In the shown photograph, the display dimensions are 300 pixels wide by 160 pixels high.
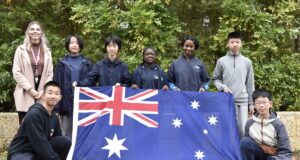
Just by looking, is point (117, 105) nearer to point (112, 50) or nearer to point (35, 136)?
point (112, 50)

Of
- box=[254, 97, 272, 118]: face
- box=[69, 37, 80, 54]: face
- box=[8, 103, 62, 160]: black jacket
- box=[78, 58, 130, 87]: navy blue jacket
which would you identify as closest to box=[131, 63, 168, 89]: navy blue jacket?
box=[78, 58, 130, 87]: navy blue jacket

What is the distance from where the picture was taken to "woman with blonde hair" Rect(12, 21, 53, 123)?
555cm

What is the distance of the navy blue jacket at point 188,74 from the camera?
5891mm

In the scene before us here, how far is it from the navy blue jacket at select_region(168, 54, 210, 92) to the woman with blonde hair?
1.68 meters

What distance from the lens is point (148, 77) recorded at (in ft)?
19.1

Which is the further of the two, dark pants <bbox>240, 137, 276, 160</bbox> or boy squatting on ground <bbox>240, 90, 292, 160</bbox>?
dark pants <bbox>240, 137, 276, 160</bbox>

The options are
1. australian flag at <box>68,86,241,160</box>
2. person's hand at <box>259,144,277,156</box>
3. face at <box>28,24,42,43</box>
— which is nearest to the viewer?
person's hand at <box>259,144,277,156</box>

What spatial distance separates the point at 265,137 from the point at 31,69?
3027 mm

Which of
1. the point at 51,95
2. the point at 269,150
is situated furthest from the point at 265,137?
the point at 51,95

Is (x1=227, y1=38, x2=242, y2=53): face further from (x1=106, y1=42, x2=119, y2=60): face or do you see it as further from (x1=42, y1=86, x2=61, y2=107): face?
(x1=42, y1=86, x2=61, y2=107): face

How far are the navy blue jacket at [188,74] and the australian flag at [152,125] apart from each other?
0.26m

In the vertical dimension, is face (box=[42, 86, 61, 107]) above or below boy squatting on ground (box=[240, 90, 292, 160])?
above

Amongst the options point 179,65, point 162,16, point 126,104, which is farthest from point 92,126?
point 162,16

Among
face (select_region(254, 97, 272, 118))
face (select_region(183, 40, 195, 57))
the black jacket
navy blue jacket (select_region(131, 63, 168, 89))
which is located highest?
face (select_region(183, 40, 195, 57))
